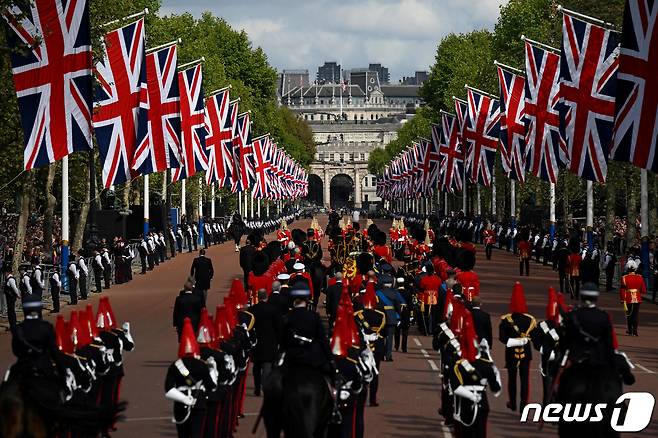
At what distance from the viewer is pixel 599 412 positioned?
14844mm

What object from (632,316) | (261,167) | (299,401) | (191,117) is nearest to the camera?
(299,401)

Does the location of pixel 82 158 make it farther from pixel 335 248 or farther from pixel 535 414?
pixel 535 414

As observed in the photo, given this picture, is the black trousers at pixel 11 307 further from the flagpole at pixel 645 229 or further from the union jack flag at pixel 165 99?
the flagpole at pixel 645 229

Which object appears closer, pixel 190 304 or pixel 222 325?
pixel 222 325

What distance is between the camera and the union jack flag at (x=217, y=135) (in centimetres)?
6431

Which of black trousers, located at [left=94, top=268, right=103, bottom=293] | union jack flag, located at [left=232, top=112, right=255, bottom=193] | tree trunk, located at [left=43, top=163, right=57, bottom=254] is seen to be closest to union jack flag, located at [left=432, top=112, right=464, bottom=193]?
union jack flag, located at [left=232, top=112, right=255, bottom=193]

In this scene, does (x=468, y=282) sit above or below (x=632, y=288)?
above

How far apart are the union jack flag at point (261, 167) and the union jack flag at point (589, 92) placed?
51541 mm

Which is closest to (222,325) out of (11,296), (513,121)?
(11,296)

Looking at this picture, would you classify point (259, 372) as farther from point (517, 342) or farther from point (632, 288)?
point (632, 288)

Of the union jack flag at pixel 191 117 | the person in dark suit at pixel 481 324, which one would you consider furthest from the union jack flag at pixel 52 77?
the union jack flag at pixel 191 117

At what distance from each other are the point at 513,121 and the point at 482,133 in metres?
7.54

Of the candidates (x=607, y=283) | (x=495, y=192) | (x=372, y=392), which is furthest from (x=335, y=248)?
(x=495, y=192)

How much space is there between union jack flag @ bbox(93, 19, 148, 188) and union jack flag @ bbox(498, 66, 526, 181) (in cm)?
1727
